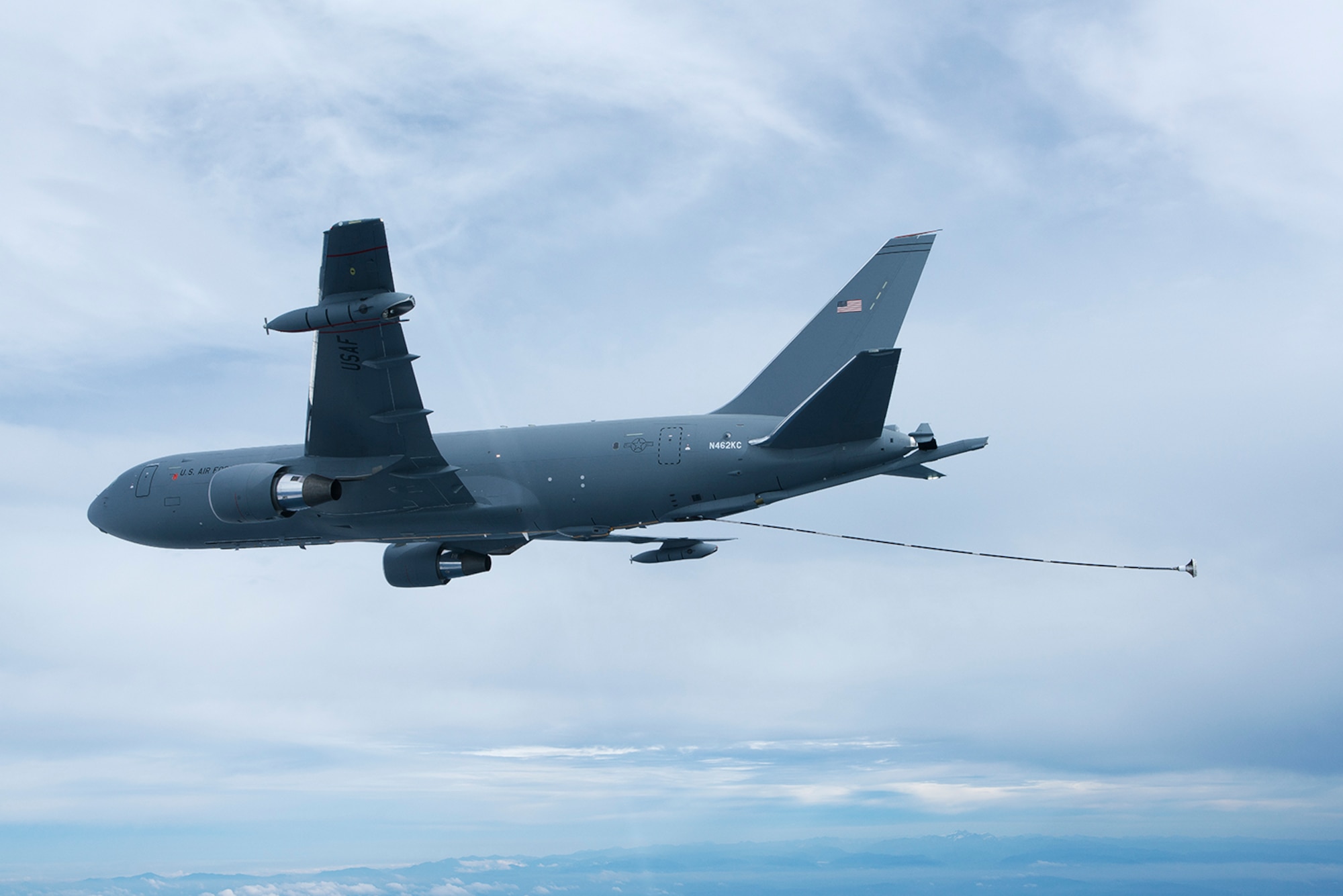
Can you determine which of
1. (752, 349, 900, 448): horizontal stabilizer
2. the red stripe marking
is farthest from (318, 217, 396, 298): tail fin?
(752, 349, 900, 448): horizontal stabilizer

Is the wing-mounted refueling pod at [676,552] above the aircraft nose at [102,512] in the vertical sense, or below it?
below

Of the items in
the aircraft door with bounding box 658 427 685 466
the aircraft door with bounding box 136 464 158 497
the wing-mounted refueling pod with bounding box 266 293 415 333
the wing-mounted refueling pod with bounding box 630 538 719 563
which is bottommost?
the wing-mounted refueling pod with bounding box 630 538 719 563

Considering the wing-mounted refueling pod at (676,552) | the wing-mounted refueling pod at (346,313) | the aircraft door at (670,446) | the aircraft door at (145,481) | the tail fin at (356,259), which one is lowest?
the wing-mounted refueling pod at (676,552)

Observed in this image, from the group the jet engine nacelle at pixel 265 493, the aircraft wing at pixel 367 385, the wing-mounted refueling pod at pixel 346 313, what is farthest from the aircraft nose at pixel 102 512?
the wing-mounted refueling pod at pixel 346 313

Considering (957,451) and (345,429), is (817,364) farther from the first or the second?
(345,429)

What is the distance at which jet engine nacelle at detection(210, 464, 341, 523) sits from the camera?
25.5m

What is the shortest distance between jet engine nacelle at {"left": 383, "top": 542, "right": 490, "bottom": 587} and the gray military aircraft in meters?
2.11

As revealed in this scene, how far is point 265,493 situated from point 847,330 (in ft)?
47.6

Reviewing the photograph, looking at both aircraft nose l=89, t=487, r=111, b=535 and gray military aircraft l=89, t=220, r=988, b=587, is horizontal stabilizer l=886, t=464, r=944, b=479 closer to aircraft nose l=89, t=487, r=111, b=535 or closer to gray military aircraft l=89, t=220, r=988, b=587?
gray military aircraft l=89, t=220, r=988, b=587

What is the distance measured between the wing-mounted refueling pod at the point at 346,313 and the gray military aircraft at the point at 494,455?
30mm

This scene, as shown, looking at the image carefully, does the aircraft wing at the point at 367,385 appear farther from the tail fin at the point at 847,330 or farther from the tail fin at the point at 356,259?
the tail fin at the point at 847,330

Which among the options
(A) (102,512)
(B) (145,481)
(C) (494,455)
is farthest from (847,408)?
(A) (102,512)

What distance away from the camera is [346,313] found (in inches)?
839

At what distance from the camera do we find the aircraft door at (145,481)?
29.9 m
